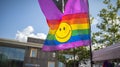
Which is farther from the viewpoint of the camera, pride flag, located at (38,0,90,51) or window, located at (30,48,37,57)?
window, located at (30,48,37,57)

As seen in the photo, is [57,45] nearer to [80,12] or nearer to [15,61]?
[80,12]

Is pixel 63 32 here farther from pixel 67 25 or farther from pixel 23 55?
pixel 23 55

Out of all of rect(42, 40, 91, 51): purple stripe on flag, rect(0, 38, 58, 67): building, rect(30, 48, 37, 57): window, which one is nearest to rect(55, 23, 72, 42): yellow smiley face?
rect(42, 40, 91, 51): purple stripe on flag

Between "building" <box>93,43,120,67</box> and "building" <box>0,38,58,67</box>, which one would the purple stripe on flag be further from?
"building" <box>0,38,58,67</box>

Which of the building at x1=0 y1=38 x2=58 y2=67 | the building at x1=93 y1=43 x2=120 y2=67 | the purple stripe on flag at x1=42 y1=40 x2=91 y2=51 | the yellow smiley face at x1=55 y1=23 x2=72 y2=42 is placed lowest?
the building at x1=0 y1=38 x2=58 y2=67

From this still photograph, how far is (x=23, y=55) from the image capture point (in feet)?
119

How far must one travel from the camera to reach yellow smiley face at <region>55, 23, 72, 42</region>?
6.27 m

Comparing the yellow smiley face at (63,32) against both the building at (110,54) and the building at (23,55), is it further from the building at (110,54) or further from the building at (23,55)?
the building at (23,55)

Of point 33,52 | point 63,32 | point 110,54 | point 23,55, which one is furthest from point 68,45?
point 33,52

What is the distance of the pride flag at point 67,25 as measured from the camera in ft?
19.7

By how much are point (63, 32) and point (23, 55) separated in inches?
1221

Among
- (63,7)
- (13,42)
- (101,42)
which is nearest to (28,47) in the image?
(13,42)

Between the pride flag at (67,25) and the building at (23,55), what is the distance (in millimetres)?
29170

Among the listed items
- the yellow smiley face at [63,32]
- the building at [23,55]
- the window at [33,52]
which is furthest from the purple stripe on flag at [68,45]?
the window at [33,52]
